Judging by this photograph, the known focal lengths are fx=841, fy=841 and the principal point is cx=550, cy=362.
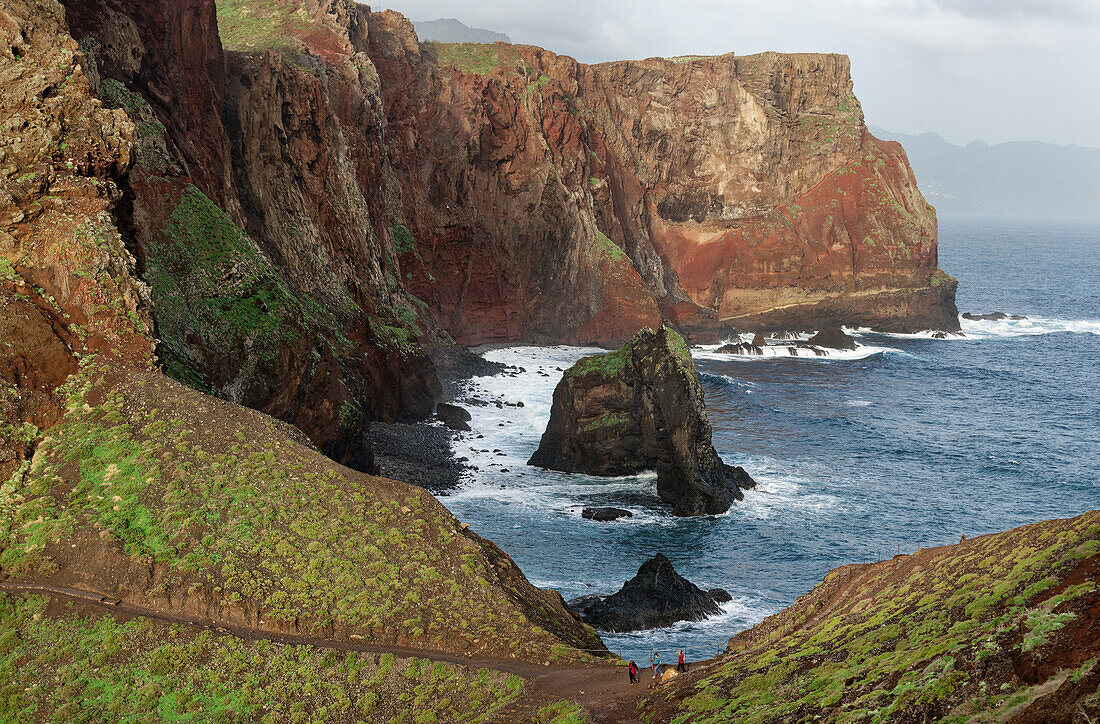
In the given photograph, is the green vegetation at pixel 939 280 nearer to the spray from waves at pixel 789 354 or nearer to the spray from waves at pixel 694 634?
the spray from waves at pixel 789 354

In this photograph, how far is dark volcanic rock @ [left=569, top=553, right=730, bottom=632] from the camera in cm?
3403

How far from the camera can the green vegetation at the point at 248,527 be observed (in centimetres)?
2039

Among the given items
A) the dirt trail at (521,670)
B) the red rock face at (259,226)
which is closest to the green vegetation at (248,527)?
the dirt trail at (521,670)

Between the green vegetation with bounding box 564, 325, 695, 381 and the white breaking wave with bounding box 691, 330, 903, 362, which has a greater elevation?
the green vegetation with bounding box 564, 325, 695, 381

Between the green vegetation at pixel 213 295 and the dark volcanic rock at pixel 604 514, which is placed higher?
the green vegetation at pixel 213 295

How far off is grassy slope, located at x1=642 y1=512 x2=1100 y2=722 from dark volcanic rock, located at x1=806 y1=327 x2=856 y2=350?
8003 centimetres

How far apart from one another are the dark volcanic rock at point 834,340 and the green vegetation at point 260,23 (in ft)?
211

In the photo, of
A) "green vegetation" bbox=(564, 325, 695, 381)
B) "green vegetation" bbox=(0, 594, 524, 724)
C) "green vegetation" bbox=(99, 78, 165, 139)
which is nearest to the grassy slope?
"green vegetation" bbox=(0, 594, 524, 724)

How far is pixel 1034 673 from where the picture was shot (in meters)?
11.7

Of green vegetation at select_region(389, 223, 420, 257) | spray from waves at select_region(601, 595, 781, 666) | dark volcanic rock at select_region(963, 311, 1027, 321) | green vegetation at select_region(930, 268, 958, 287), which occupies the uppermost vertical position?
green vegetation at select_region(389, 223, 420, 257)

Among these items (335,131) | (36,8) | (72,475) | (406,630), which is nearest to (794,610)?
(406,630)

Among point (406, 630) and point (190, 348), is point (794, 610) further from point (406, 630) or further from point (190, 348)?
point (190, 348)

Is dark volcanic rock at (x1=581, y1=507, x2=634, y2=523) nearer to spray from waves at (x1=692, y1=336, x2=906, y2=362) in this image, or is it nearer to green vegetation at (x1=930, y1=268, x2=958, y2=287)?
spray from waves at (x1=692, y1=336, x2=906, y2=362)

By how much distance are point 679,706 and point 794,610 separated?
24.1 ft
